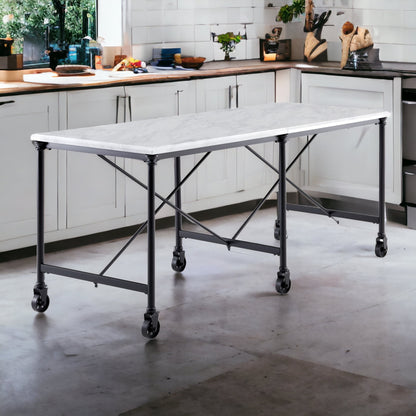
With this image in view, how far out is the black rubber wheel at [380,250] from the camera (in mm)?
5431

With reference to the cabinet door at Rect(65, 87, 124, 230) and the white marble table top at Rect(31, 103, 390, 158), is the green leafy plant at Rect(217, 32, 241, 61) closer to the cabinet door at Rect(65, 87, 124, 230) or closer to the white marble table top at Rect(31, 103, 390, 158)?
the cabinet door at Rect(65, 87, 124, 230)

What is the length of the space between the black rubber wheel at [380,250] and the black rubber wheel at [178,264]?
1.15 meters

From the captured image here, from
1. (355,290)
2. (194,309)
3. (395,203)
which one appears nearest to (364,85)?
(395,203)

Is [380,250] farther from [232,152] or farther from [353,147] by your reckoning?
[232,152]

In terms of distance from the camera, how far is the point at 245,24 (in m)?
7.35

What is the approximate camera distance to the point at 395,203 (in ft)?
20.5

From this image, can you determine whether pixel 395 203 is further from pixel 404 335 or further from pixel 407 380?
pixel 407 380

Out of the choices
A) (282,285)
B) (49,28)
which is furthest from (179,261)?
(49,28)

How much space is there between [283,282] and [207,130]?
0.88 metres

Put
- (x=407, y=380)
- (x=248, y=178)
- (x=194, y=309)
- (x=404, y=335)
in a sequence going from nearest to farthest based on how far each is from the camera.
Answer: (x=407, y=380), (x=404, y=335), (x=194, y=309), (x=248, y=178)

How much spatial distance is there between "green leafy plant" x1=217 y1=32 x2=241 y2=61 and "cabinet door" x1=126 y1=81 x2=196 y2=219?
98 cm

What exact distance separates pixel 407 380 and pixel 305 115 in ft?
6.27

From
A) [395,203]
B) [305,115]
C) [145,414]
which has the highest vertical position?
[305,115]

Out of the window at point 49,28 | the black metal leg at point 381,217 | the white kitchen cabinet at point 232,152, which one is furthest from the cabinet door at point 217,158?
the black metal leg at point 381,217
